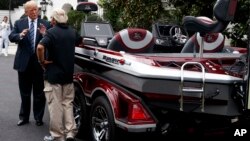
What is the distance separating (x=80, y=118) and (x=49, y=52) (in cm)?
102

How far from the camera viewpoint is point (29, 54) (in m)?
6.96

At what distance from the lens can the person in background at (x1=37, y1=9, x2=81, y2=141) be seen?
589 centimetres

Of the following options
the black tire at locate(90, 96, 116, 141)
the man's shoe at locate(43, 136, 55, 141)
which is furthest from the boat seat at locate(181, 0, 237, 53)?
the man's shoe at locate(43, 136, 55, 141)

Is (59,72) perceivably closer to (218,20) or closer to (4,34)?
(218,20)

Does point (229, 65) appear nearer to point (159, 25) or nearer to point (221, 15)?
point (221, 15)

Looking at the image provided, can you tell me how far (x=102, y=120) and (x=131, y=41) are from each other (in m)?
1.11

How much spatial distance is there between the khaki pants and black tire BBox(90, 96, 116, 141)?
1.15 ft

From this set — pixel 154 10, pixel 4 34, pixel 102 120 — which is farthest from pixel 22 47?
pixel 4 34

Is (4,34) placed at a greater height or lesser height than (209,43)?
lesser

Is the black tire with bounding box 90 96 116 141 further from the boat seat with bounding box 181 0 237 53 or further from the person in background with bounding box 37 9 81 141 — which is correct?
the boat seat with bounding box 181 0 237 53

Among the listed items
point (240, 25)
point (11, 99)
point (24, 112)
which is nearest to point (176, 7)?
point (240, 25)

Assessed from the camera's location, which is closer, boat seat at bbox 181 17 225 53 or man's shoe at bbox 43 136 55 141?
man's shoe at bbox 43 136 55 141

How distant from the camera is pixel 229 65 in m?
5.43

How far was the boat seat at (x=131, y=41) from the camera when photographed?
5.98 metres
